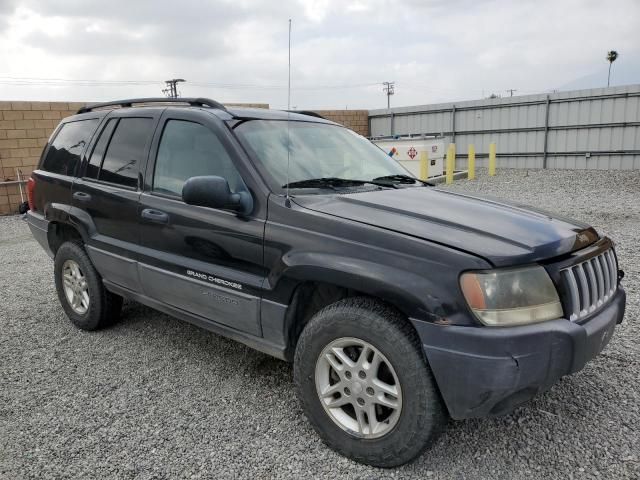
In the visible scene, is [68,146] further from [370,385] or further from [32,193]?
[370,385]

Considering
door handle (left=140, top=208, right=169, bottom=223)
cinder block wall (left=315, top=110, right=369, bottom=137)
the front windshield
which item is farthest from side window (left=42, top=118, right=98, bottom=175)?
cinder block wall (left=315, top=110, right=369, bottom=137)

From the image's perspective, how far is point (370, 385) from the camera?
2312 millimetres

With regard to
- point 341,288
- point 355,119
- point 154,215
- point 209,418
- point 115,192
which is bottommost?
point 209,418

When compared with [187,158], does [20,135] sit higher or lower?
higher

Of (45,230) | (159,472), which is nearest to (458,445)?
(159,472)

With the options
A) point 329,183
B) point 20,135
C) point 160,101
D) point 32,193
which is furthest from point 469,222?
point 20,135

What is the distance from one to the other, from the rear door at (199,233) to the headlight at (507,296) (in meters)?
1.15

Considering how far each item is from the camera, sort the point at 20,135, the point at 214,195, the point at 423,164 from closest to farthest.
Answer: the point at 214,195
the point at 20,135
the point at 423,164

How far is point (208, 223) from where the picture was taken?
291 centimetres

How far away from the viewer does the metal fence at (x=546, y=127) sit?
16344 mm

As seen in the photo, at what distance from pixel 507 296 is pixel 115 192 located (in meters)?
2.81

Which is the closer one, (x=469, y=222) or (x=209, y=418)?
(x=469, y=222)

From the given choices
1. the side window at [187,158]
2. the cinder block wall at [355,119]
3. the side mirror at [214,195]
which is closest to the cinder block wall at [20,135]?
the side window at [187,158]

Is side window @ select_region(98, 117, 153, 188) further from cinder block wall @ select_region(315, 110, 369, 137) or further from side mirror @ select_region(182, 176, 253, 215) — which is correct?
cinder block wall @ select_region(315, 110, 369, 137)
